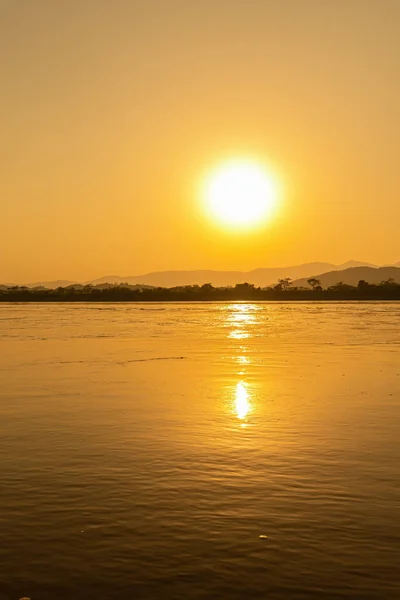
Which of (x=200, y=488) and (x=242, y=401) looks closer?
(x=200, y=488)

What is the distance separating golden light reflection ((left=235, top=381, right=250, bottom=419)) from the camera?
21.5 meters

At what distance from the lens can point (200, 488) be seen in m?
13.2

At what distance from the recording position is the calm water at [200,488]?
30.2ft

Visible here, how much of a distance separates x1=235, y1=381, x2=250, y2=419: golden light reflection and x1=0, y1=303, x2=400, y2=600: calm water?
6 cm

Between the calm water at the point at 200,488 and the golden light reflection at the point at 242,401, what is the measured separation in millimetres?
64

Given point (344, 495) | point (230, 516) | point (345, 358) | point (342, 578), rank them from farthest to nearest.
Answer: point (345, 358), point (344, 495), point (230, 516), point (342, 578)

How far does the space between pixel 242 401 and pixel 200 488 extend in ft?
35.2

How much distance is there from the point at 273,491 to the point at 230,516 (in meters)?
1.66

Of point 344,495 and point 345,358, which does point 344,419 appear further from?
point 345,358

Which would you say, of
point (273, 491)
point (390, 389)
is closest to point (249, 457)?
point (273, 491)

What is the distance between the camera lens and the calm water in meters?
9.20

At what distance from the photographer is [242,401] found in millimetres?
23844

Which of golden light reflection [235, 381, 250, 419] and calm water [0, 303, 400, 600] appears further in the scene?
golden light reflection [235, 381, 250, 419]

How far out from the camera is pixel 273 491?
42.5ft
